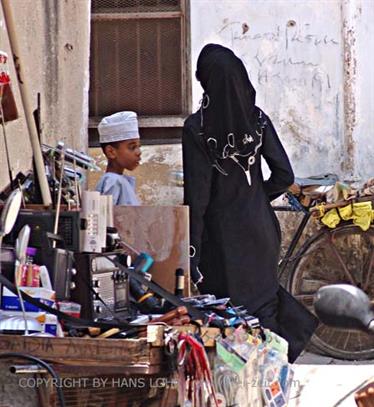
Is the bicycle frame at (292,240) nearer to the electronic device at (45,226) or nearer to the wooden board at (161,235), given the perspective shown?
the wooden board at (161,235)

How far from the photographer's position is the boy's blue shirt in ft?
18.9

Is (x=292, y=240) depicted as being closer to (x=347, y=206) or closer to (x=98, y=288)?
(x=347, y=206)

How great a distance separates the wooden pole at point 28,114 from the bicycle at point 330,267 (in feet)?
11.6

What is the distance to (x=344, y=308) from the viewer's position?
9.64 ft

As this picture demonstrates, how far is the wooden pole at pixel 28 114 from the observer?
16.3 feet

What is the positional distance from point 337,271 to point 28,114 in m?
4.05

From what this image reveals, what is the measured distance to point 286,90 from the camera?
943 centimetres

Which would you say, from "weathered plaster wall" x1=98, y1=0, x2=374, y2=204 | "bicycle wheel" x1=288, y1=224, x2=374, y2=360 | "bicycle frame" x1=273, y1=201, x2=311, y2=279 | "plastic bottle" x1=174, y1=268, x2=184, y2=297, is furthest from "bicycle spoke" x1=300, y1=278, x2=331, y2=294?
"plastic bottle" x1=174, y1=268, x2=184, y2=297

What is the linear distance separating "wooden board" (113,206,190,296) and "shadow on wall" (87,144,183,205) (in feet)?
14.1

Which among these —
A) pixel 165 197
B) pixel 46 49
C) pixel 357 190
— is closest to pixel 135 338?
pixel 46 49

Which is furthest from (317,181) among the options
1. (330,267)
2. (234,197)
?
(234,197)

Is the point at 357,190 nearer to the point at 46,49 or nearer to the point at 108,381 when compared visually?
the point at 46,49

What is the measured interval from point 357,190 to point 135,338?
15.1 ft

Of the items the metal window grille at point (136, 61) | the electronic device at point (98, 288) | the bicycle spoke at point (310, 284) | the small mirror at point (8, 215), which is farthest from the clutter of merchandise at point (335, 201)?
the small mirror at point (8, 215)
